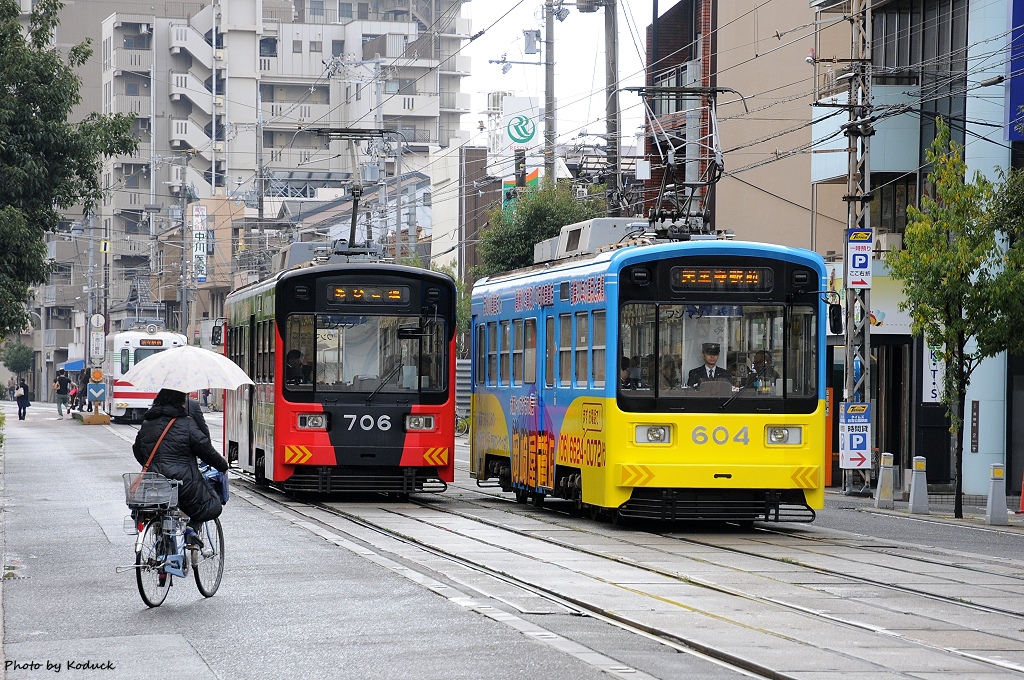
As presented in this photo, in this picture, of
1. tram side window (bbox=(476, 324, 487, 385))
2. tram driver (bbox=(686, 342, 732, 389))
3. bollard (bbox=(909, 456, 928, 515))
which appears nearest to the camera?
tram driver (bbox=(686, 342, 732, 389))

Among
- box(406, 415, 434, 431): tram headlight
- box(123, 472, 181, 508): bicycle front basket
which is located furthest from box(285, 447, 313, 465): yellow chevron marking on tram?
box(123, 472, 181, 508): bicycle front basket

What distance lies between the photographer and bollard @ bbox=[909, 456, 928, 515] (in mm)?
24297

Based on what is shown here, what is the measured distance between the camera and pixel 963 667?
31.6 ft

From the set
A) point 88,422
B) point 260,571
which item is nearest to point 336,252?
point 260,571

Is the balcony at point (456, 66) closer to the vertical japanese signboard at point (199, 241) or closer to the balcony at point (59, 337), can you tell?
the vertical japanese signboard at point (199, 241)

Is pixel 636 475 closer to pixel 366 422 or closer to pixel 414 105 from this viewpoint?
pixel 366 422

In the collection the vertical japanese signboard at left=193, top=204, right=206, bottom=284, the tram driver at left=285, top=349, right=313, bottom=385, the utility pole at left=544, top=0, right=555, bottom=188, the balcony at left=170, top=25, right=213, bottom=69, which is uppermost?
the balcony at left=170, top=25, right=213, bottom=69

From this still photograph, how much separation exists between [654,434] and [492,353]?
5.81 meters

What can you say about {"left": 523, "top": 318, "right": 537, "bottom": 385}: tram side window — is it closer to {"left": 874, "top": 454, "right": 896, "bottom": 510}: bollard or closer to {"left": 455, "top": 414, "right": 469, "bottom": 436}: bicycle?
{"left": 874, "top": 454, "right": 896, "bottom": 510}: bollard

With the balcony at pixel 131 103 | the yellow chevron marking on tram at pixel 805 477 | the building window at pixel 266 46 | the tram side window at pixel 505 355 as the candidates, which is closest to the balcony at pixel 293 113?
the building window at pixel 266 46

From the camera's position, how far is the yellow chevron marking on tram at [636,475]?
18.0 meters

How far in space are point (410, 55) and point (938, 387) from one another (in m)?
89.8

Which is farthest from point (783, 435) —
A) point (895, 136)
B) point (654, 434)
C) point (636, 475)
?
point (895, 136)

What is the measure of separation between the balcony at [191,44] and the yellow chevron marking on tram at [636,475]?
312 feet
